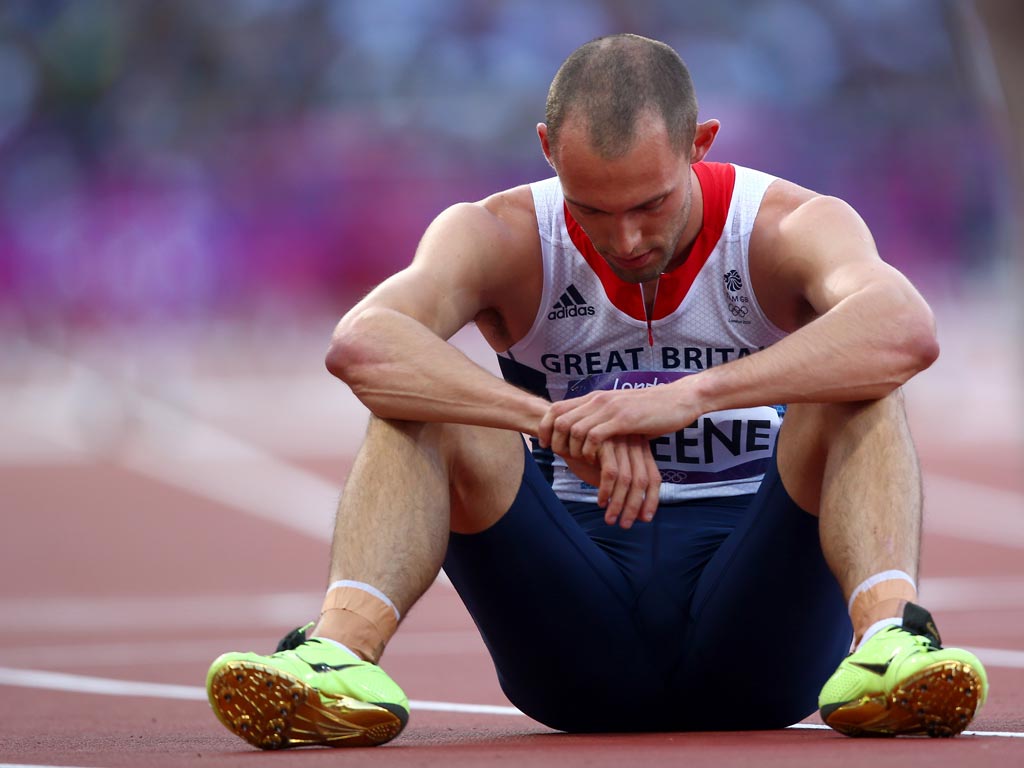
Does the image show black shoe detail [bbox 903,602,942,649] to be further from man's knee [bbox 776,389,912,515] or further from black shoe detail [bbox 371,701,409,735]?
black shoe detail [bbox 371,701,409,735]

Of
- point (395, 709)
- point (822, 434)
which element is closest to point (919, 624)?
point (822, 434)

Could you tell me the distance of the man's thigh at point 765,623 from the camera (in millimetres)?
3221

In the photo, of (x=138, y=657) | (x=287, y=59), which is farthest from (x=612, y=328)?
(x=287, y=59)

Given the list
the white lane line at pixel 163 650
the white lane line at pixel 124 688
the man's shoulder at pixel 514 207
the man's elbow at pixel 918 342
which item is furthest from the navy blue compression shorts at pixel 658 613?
the white lane line at pixel 163 650

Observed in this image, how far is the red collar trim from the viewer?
11.6ft

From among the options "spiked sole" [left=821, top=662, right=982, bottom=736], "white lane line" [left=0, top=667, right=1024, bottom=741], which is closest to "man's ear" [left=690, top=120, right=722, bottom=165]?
"spiked sole" [left=821, top=662, right=982, bottom=736]

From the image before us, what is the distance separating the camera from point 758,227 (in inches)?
139

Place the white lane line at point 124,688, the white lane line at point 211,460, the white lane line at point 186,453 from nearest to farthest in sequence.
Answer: the white lane line at point 124,688
the white lane line at point 211,460
the white lane line at point 186,453

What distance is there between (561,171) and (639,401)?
478 mm

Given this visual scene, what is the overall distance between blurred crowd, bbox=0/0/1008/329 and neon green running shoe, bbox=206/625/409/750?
595 inches

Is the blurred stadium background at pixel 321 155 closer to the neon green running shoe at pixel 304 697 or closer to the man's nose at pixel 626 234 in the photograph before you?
the man's nose at pixel 626 234

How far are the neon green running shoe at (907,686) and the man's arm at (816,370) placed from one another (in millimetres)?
426

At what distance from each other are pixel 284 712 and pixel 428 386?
24.9 inches

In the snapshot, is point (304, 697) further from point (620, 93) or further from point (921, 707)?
point (620, 93)
